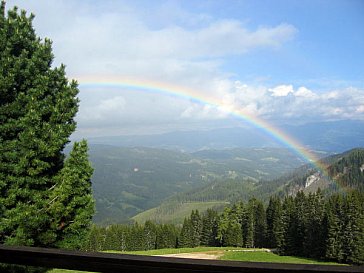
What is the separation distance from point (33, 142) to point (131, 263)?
34.1 feet

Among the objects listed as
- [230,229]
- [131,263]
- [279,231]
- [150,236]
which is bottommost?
[150,236]

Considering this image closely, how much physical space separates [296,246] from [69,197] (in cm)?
4919

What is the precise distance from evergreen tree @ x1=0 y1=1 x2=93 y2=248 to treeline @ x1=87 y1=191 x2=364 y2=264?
37.0 metres

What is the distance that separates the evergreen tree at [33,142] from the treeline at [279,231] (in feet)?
121

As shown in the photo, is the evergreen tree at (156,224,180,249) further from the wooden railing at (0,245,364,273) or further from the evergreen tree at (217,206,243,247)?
the wooden railing at (0,245,364,273)

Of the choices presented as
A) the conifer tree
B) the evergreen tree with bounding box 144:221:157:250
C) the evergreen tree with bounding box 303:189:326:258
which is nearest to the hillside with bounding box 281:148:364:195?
the conifer tree

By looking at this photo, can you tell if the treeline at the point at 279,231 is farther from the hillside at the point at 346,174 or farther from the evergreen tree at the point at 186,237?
the hillside at the point at 346,174

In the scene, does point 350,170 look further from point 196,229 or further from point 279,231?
point 279,231

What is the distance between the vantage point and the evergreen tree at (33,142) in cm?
1155

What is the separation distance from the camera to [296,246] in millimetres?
54719

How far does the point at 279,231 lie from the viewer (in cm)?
5756

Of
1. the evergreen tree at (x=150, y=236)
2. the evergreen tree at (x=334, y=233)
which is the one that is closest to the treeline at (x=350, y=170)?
the evergreen tree at (x=150, y=236)

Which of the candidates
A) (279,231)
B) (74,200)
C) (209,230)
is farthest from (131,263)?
(209,230)

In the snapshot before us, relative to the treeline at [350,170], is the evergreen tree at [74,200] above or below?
below
